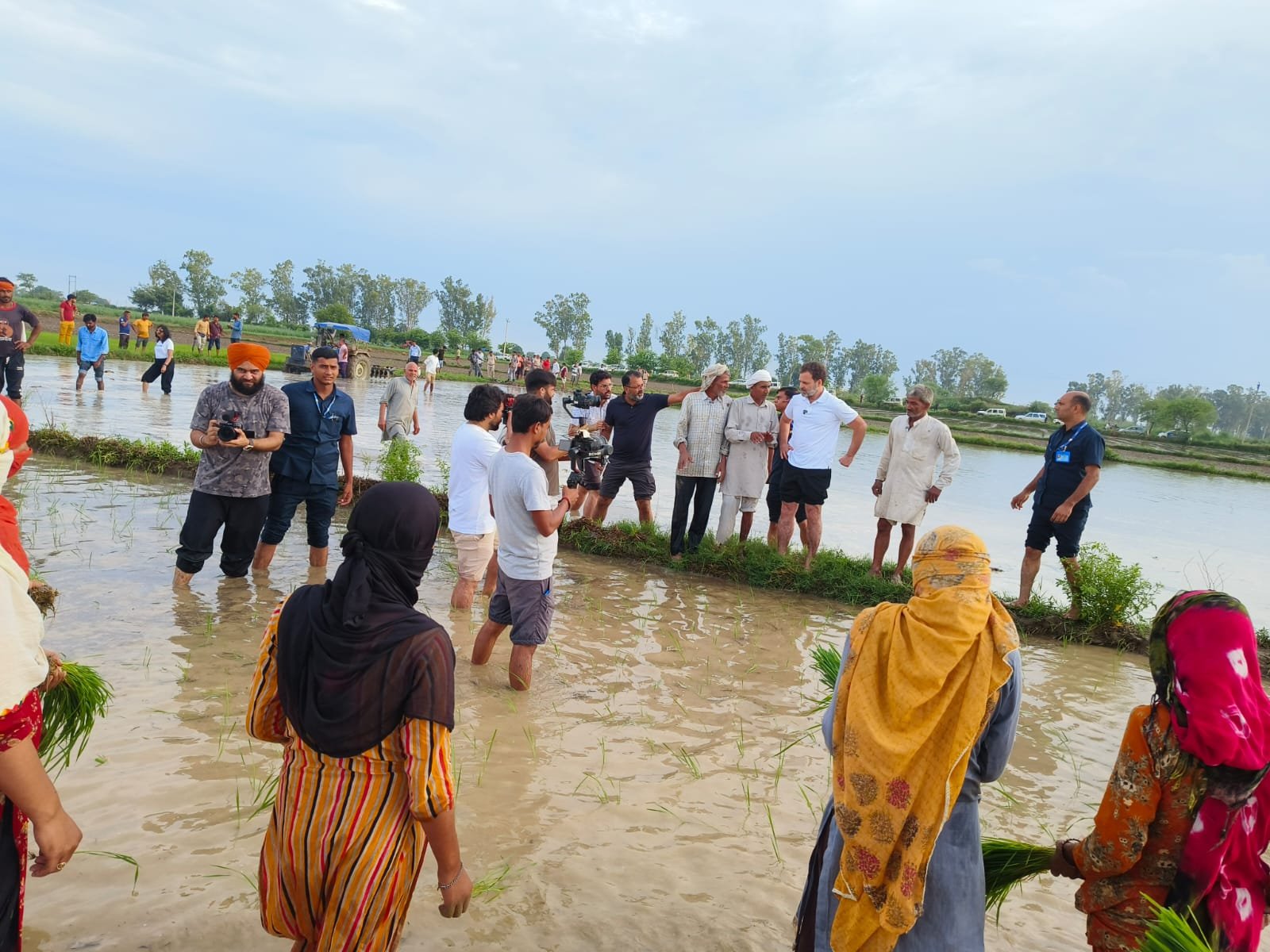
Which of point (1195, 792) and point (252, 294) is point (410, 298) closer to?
point (252, 294)

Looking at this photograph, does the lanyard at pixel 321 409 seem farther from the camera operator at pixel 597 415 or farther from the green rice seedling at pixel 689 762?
the green rice seedling at pixel 689 762

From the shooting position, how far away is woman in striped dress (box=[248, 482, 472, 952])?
5.79ft

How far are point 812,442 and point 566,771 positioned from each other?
457 centimetres

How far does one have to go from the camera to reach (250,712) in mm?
1957

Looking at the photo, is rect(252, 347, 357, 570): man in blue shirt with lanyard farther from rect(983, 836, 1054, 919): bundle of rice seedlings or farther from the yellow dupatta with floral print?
rect(983, 836, 1054, 919): bundle of rice seedlings

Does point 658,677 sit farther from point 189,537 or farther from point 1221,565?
point 1221,565

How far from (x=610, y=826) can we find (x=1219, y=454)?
49600 millimetres

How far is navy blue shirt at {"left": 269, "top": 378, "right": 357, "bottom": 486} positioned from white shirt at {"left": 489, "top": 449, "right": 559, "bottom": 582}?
1984 mm

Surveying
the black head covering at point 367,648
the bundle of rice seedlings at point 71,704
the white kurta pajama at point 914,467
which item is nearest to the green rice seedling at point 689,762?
the black head covering at point 367,648

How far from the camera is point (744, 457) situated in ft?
26.0

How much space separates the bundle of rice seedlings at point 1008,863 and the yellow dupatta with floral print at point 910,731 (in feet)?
1.66

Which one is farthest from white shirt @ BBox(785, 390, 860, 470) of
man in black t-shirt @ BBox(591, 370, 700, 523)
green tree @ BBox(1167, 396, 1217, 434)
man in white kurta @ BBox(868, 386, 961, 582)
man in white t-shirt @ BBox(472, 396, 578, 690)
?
green tree @ BBox(1167, 396, 1217, 434)

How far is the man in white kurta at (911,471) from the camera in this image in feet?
23.7

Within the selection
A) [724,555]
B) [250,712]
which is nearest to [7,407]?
[250,712]
